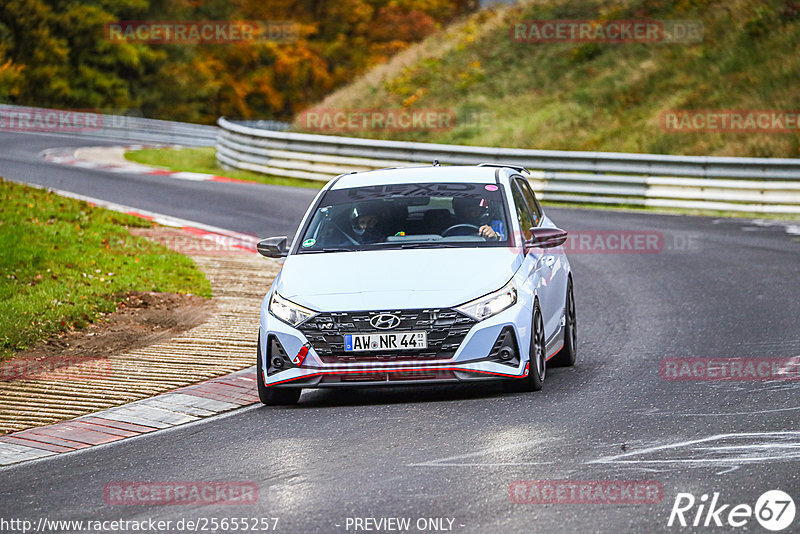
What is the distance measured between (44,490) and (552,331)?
4454 mm

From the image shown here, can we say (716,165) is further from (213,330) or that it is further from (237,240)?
(213,330)

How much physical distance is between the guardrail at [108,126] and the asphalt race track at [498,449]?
3722 cm

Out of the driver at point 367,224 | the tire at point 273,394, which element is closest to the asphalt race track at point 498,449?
the tire at point 273,394

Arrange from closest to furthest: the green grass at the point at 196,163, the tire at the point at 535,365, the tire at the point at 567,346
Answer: the tire at the point at 535,365 < the tire at the point at 567,346 < the green grass at the point at 196,163

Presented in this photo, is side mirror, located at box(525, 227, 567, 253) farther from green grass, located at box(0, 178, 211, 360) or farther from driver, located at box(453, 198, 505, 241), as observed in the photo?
green grass, located at box(0, 178, 211, 360)

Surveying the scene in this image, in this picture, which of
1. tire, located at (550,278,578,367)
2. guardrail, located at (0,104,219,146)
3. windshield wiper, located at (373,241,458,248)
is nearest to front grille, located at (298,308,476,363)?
windshield wiper, located at (373,241,458,248)

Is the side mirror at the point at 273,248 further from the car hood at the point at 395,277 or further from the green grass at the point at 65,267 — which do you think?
the green grass at the point at 65,267

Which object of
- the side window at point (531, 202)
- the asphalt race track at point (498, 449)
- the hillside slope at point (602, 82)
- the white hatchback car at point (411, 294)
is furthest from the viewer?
the hillside slope at point (602, 82)

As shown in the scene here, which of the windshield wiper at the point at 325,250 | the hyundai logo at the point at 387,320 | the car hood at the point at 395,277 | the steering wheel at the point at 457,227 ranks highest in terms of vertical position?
the steering wheel at the point at 457,227

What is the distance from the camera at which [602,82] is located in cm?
3684

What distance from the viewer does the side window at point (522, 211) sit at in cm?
1033

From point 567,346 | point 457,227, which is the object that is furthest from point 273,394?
point 567,346

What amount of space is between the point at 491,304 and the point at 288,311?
58.2 inches

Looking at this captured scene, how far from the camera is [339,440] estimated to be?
804cm
